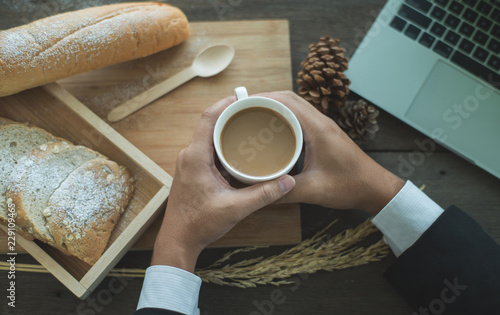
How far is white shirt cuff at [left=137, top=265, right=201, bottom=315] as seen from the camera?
96 centimetres

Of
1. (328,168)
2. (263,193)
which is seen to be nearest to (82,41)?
(263,193)

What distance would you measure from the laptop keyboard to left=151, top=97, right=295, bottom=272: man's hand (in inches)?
28.3

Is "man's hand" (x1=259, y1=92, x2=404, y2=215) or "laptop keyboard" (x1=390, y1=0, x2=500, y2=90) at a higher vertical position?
"laptop keyboard" (x1=390, y1=0, x2=500, y2=90)

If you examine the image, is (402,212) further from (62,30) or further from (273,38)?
(62,30)

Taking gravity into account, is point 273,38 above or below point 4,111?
above

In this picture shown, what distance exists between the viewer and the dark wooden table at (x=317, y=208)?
1216mm

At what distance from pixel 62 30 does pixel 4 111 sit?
345 millimetres

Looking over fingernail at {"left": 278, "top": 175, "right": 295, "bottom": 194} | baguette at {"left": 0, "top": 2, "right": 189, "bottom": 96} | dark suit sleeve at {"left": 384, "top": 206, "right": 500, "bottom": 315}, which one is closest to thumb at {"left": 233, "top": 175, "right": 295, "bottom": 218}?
fingernail at {"left": 278, "top": 175, "right": 295, "bottom": 194}

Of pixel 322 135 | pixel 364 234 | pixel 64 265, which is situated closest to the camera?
pixel 322 135

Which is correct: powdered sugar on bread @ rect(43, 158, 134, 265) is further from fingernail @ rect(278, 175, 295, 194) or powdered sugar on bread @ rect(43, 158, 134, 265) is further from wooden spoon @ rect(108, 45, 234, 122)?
fingernail @ rect(278, 175, 295, 194)

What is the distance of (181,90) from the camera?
1.25 m

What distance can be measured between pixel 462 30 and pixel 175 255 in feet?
3.84

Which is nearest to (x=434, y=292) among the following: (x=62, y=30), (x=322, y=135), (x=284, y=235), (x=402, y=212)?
(x=402, y=212)

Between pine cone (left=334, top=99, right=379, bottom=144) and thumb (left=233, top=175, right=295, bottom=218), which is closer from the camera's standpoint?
thumb (left=233, top=175, right=295, bottom=218)
